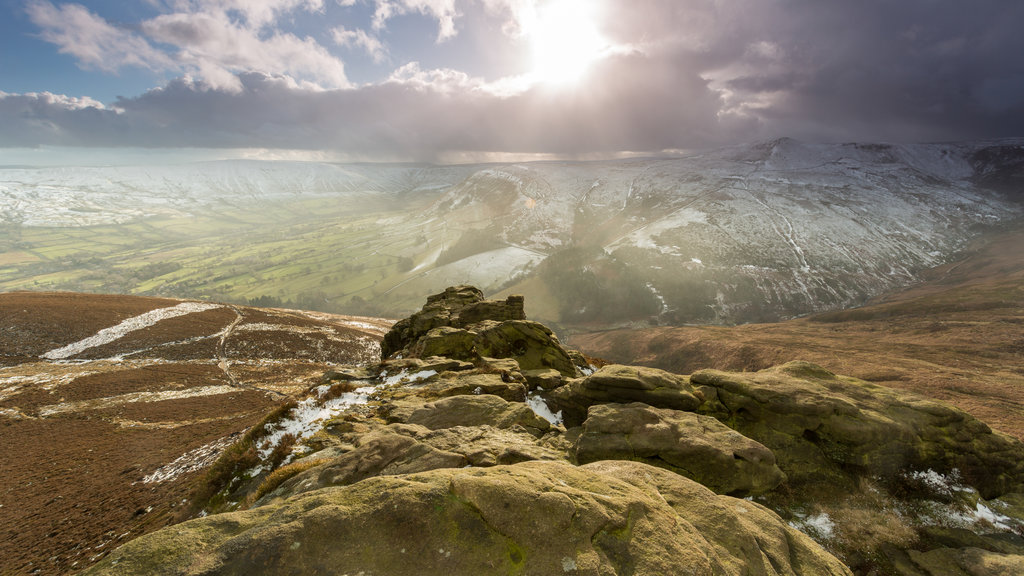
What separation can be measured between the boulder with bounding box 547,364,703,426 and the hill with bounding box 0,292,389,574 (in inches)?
851

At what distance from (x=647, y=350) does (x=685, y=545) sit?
103802 mm

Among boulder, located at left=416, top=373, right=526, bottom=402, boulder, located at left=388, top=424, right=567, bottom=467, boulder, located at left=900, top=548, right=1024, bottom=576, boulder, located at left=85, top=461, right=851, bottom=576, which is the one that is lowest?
boulder, located at left=900, top=548, right=1024, bottom=576

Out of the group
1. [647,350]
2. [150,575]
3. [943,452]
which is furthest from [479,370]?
[647,350]

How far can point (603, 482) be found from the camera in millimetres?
11062

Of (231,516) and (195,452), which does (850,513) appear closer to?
(231,516)

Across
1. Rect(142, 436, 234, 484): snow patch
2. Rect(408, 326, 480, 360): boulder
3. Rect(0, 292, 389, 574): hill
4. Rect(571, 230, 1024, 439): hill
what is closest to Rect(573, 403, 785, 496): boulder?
Rect(408, 326, 480, 360): boulder

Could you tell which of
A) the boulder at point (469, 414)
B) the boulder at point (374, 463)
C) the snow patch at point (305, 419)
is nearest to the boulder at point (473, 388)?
the boulder at point (469, 414)

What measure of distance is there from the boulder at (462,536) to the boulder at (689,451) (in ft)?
22.3

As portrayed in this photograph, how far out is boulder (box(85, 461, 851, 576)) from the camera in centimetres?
754

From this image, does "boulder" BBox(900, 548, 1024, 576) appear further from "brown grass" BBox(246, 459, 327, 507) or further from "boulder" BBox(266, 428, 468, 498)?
"brown grass" BBox(246, 459, 327, 507)

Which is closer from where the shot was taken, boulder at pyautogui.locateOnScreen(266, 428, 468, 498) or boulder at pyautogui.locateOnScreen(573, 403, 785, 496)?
boulder at pyautogui.locateOnScreen(266, 428, 468, 498)

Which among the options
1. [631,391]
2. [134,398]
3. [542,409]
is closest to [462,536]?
[631,391]

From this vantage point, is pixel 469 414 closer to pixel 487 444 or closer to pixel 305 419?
pixel 487 444

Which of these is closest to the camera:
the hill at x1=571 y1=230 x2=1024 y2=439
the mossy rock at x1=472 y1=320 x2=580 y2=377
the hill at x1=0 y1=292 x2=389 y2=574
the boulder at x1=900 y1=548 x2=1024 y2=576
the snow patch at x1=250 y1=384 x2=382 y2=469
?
the boulder at x1=900 y1=548 x2=1024 y2=576
